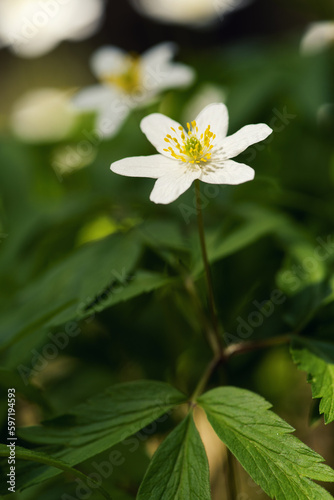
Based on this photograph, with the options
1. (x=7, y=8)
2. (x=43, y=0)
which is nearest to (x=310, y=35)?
(x=43, y=0)

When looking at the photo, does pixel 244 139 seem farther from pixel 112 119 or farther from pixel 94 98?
pixel 94 98

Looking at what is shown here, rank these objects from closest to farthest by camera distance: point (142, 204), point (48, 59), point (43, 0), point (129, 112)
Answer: point (142, 204) → point (129, 112) → point (43, 0) → point (48, 59)

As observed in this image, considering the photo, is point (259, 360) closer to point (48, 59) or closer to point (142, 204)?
point (142, 204)

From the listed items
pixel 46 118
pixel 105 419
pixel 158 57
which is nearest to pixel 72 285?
pixel 105 419

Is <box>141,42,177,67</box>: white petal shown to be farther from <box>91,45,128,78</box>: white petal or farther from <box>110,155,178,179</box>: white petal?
<box>110,155,178,179</box>: white petal

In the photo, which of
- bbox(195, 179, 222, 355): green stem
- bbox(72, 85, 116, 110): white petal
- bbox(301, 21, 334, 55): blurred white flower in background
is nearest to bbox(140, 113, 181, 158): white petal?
bbox(195, 179, 222, 355): green stem
